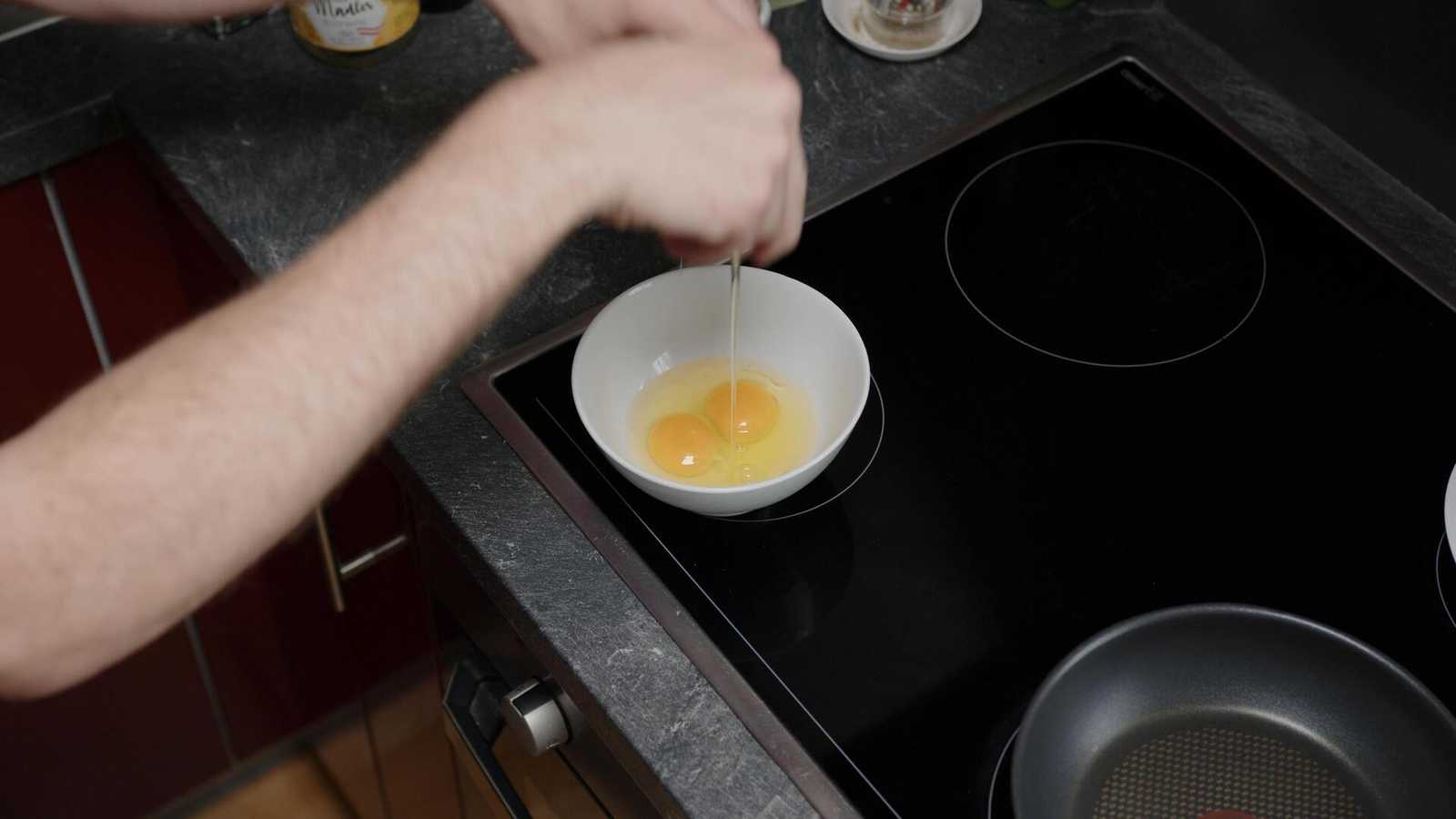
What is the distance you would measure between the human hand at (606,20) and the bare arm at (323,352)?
0.18ft

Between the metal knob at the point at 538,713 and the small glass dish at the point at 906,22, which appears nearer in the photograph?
the metal knob at the point at 538,713

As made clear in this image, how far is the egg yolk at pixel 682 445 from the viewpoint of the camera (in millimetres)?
975

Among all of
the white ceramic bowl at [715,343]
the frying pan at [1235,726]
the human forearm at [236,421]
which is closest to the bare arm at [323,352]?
the human forearm at [236,421]

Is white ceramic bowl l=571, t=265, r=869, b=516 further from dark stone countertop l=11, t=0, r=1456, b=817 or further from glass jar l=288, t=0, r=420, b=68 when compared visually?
glass jar l=288, t=0, r=420, b=68

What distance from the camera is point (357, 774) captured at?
1646mm

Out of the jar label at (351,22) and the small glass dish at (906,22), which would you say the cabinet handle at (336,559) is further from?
the small glass dish at (906,22)

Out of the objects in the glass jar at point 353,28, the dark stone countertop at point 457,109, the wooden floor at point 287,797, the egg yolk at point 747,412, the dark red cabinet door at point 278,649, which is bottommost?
the wooden floor at point 287,797

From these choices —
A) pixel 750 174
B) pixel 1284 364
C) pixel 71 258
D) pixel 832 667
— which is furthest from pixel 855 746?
pixel 71 258

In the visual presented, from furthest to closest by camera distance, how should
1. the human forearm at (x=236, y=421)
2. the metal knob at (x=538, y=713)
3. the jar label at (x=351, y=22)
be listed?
the jar label at (x=351, y=22), the metal knob at (x=538, y=713), the human forearm at (x=236, y=421)

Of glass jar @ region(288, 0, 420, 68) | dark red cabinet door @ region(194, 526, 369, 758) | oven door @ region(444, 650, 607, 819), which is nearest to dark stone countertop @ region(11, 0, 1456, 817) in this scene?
glass jar @ region(288, 0, 420, 68)

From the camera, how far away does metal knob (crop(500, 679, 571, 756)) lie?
95 centimetres

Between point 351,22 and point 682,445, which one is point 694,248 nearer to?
point 682,445

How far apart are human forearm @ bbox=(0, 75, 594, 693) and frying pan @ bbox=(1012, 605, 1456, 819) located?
399mm

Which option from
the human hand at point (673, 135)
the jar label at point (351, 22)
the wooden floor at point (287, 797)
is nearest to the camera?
the human hand at point (673, 135)
